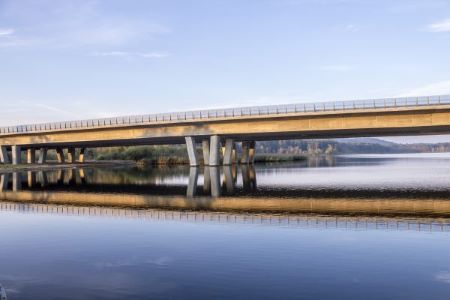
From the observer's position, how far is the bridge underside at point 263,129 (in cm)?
7069

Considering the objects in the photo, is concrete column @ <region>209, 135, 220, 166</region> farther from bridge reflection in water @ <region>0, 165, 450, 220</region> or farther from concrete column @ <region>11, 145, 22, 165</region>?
concrete column @ <region>11, 145, 22, 165</region>

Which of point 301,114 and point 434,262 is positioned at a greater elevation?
point 301,114

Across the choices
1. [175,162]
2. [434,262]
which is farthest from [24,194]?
[175,162]

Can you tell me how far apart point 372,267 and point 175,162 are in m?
123

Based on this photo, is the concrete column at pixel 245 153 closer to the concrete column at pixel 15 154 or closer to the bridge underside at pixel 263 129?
the bridge underside at pixel 263 129

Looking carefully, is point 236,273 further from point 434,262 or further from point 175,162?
point 175,162

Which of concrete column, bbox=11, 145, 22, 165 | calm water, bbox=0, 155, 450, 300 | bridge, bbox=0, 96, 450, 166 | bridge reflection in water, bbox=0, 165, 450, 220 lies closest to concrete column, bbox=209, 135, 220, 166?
bridge, bbox=0, 96, 450, 166

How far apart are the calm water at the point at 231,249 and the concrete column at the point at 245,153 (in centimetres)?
8673

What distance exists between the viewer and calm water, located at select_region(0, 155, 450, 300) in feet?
47.1

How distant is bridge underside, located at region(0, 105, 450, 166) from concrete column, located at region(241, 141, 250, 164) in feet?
Answer: 70.3

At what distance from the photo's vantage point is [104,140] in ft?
337

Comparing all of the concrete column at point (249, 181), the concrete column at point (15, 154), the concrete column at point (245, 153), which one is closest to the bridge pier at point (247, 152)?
the concrete column at point (245, 153)

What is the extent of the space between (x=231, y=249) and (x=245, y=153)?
353ft

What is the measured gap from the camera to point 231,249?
2022 centimetres
